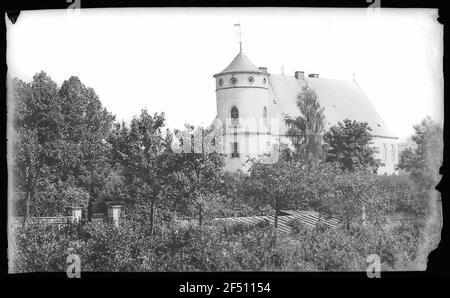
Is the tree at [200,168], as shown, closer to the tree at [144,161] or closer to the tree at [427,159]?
the tree at [144,161]

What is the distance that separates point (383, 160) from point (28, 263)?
5.44 metres

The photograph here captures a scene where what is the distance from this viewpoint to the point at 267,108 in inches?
528

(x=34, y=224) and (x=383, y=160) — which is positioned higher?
(x=383, y=160)

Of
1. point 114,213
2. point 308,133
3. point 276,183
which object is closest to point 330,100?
point 308,133

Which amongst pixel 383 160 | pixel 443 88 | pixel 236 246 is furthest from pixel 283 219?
pixel 443 88

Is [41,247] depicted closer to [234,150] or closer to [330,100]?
[234,150]

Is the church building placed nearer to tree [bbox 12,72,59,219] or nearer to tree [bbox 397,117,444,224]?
tree [bbox 397,117,444,224]

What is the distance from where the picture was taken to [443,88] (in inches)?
506

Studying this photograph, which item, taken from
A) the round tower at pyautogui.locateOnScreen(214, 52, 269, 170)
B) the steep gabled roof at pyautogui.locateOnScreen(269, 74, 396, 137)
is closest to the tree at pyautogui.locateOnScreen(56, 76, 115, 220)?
the round tower at pyautogui.locateOnScreen(214, 52, 269, 170)

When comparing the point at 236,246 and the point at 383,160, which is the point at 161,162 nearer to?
the point at 236,246

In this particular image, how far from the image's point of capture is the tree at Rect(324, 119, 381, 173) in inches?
530

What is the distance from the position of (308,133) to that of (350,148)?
2.35 ft
